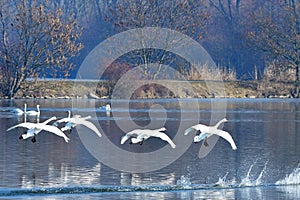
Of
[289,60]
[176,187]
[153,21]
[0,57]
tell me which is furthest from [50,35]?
[176,187]

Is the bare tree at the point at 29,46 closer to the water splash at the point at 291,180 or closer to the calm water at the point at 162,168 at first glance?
the calm water at the point at 162,168

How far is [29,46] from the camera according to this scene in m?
48.4

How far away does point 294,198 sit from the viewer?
552 inches

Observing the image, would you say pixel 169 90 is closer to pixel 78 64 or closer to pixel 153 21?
pixel 153 21

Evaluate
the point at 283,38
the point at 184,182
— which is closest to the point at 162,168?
the point at 184,182

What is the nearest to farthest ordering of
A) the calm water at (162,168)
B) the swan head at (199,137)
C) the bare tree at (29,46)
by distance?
the calm water at (162,168)
the swan head at (199,137)
the bare tree at (29,46)

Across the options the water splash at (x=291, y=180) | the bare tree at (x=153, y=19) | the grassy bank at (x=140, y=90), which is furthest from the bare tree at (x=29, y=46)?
the water splash at (x=291, y=180)

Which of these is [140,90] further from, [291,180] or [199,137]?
[291,180]

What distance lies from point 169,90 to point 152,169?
3052 centimetres

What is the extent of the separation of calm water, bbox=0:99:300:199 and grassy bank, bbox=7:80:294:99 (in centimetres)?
1682

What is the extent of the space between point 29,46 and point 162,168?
105 ft

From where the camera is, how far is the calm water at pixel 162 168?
47.2 ft

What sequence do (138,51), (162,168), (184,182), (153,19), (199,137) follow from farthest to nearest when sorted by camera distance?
1. (138,51)
2. (153,19)
3. (199,137)
4. (162,168)
5. (184,182)

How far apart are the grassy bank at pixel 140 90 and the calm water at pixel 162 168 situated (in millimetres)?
16821
